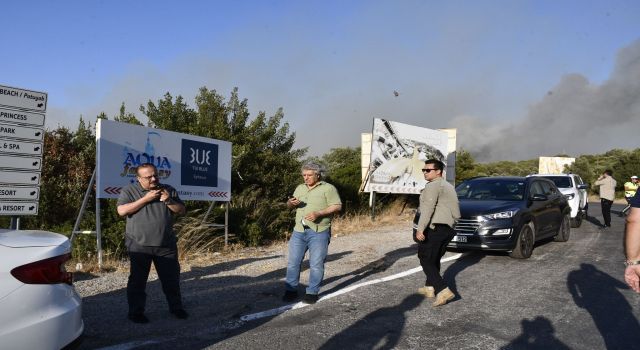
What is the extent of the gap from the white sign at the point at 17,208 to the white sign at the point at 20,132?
886 millimetres

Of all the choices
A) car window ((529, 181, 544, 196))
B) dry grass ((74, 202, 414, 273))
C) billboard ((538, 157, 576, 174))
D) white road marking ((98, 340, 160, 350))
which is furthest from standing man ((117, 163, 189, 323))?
billboard ((538, 157, 576, 174))

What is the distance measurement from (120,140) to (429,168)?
5069 mm

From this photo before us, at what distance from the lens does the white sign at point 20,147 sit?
22.6ft

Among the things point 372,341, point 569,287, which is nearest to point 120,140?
point 372,341

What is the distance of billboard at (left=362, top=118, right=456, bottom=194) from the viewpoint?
A: 1748cm

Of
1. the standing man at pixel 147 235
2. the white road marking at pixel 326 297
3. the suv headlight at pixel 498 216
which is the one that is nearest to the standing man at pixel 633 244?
the white road marking at pixel 326 297

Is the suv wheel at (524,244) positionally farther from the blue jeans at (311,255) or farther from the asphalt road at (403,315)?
the blue jeans at (311,255)

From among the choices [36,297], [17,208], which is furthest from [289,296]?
[17,208]

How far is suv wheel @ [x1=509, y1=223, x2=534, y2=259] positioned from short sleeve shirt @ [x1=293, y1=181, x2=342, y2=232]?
185 inches

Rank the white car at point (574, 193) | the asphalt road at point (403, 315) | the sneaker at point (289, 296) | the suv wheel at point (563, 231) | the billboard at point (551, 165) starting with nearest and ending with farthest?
the asphalt road at point (403, 315), the sneaker at point (289, 296), the suv wheel at point (563, 231), the white car at point (574, 193), the billboard at point (551, 165)

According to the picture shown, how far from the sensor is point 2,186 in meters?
6.90

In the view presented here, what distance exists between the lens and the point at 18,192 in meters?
7.07

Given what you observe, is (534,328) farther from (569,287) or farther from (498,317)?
(569,287)

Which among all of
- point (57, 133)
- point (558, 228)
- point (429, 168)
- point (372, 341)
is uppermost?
point (57, 133)
